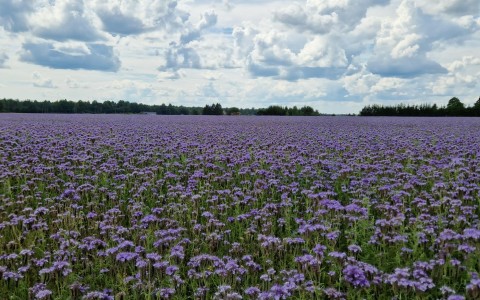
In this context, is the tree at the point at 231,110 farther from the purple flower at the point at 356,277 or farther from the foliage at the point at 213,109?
the purple flower at the point at 356,277

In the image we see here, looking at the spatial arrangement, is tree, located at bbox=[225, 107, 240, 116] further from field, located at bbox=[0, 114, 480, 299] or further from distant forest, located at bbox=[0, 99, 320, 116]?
field, located at bbox=[0, 114, 480, 299]

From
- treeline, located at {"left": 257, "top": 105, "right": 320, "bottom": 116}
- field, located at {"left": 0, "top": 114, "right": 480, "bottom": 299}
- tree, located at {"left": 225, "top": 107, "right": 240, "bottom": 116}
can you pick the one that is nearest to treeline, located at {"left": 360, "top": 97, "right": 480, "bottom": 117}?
treeline, located at {"left": 257, "top": 105, "right": 320, "bottom": 116}

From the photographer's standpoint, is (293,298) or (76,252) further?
(76,252)

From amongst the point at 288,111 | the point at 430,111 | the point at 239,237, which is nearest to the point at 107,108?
the point at 288,111

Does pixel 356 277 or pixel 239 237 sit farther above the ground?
pixel 356 277

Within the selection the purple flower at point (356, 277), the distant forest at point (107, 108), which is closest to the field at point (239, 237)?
the purple flower at point (356, 277)

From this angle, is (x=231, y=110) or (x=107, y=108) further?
(x=107, y=108)

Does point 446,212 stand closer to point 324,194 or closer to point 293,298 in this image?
point 324,194

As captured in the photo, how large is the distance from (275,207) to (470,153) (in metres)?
6.99

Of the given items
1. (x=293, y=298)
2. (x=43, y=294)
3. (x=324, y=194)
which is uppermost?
(x=324, y=194)

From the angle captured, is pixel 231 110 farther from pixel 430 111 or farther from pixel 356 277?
pixel 356 277

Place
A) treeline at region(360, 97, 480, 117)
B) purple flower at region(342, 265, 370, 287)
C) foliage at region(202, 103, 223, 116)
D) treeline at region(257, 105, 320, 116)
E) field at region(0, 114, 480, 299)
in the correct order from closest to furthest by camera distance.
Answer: purple flower at region(342, 265, 370, 287) → field at region(0, 114, 480, 299) → treeline at region(360, 97, 480, 117) → treeline at region(257, 105, 320, 116) → foliage at region(202, 103, 223, 116)

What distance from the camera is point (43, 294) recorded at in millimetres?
3980

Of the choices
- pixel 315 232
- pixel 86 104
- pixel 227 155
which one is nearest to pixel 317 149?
pixel 227 155
